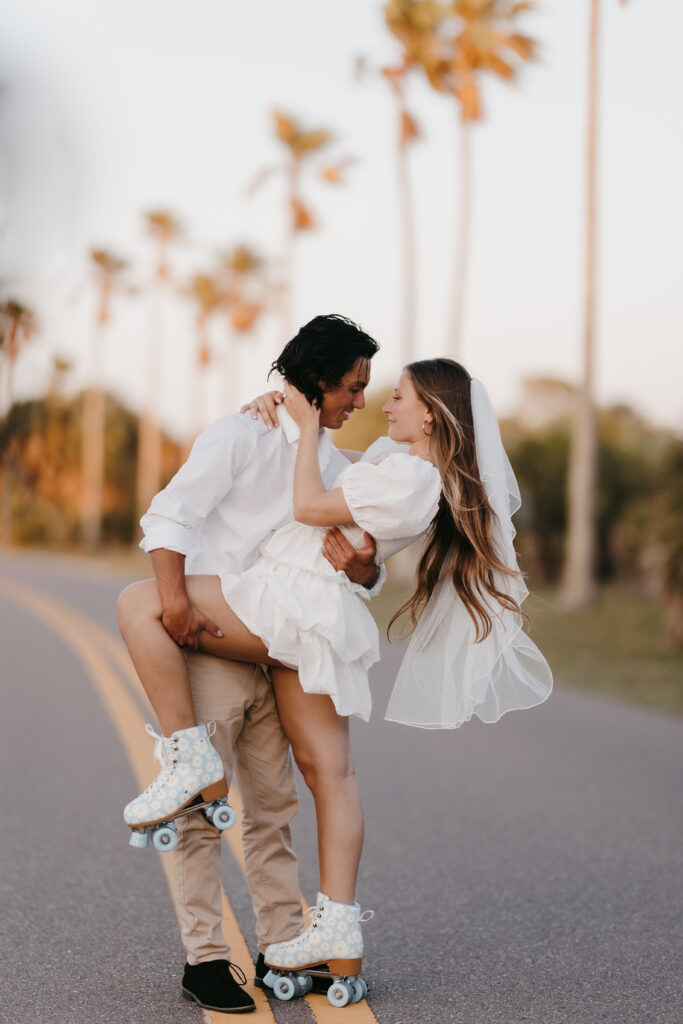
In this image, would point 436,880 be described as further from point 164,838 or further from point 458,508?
point 458,508

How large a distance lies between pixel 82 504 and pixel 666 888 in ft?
238

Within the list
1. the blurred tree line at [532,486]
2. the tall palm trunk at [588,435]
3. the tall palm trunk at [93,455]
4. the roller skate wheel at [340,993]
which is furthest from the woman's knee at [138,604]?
the tall palm trunk at [93,455]

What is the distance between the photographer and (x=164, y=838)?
4066mm

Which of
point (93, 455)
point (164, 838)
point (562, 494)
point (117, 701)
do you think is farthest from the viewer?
point (93, 455)

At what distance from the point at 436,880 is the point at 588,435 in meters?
19.4

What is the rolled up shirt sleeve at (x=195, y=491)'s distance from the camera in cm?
415

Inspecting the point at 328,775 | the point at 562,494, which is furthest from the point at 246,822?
the point at 562,494

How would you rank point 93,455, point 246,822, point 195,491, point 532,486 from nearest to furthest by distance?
point 195,491
point 246,822
point 532,486
point 93,455

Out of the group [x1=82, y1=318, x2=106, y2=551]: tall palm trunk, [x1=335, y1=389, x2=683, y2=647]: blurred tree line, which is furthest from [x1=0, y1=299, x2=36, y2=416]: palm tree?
[x1=82, y1=318, x2=106, y2=551]: tall palm trunk

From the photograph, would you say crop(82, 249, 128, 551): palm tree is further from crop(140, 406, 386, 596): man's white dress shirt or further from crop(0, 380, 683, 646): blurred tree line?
crop(140, 406, 386, 596): man's white dress shirt

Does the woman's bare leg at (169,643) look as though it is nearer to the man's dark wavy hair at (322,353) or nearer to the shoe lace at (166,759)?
the shoe lace at (166,759)

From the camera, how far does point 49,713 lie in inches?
421

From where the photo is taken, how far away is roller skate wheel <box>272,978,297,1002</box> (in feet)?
14.0

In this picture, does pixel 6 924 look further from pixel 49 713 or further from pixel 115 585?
pixel 115 585
